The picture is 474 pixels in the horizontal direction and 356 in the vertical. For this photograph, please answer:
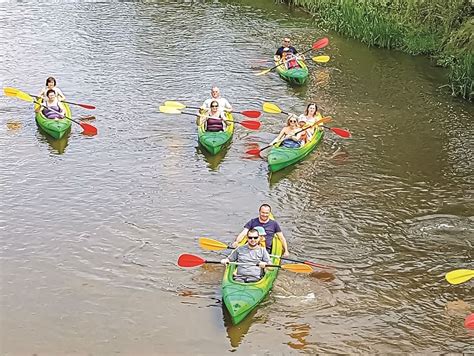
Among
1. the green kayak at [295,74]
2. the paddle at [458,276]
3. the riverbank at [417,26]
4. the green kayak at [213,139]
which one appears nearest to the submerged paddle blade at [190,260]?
the paddle at [458,276]

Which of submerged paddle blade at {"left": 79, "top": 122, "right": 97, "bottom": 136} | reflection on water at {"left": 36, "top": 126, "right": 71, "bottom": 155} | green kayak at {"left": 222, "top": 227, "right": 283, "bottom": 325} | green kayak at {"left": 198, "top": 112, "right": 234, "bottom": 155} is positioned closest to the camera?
green kayak at {"left": 222, "top": 227, "right": 283, "bottom": 325}

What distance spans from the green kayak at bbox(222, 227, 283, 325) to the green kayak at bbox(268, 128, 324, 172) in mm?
3976

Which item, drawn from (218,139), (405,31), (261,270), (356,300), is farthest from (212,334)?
(405,31)

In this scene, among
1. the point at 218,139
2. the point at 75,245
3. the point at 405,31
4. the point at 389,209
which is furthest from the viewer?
the point at 405,31

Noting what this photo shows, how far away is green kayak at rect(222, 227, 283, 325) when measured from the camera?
8.35 m

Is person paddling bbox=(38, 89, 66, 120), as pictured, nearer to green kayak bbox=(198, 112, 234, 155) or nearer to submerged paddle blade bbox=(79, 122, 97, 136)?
submerged paddle blade bbox=(79, 122, 97, 136)

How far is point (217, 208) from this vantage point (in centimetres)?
1163

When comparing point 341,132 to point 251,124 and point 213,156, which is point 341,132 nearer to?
point 251,124

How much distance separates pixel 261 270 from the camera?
9039mm

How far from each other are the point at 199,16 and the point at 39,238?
17.0 meters

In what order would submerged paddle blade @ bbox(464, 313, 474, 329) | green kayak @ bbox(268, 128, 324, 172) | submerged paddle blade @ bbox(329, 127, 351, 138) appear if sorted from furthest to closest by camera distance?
submerged paddle blade @ bbox(329, 127, 351, 138), green kayak @ bbox(268, 128, 324, 172), submerged paddle blade @ bbox(464, 313, 474, 329)

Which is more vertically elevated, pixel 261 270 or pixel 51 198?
pixel 261 270

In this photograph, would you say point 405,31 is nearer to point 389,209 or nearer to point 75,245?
point 389,209

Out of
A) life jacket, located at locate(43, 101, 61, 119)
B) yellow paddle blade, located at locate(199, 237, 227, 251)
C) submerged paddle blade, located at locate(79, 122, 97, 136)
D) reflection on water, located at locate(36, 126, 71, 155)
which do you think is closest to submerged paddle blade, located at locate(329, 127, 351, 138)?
submerged paddle blade, located at locate(79, 122, 97, 136)
